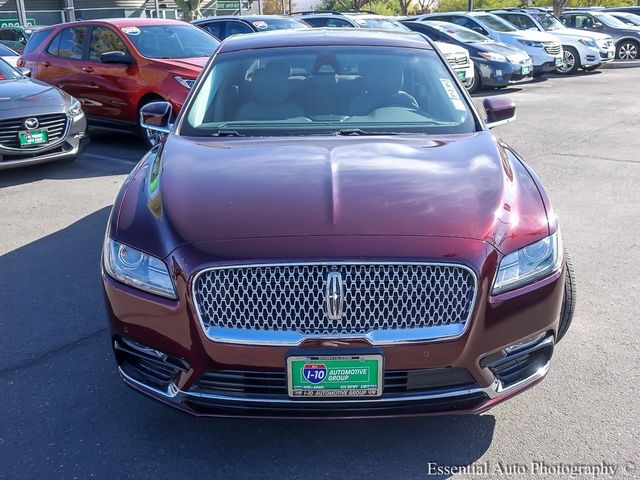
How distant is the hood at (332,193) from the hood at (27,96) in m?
5.00

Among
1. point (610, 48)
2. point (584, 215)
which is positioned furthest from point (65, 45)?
point (610, 48)

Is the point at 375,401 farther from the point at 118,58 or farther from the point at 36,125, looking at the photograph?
the point at 118,58

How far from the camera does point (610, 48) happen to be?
2048cm

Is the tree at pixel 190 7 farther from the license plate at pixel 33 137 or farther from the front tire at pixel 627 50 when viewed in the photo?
the license plate at pixel 33 137

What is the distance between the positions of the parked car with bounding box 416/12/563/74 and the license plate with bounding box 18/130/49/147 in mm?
13069

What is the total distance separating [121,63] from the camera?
9727 mm

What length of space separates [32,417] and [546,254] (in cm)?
244

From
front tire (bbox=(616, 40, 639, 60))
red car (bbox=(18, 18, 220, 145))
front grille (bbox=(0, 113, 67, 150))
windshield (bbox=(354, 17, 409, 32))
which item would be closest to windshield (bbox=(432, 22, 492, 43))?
windshield (bbox=(354, 17, 409, 32))

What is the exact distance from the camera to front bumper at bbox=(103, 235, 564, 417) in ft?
8.87

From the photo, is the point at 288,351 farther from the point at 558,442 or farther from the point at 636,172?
the point at 636,172

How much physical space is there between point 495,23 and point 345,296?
18.3 m

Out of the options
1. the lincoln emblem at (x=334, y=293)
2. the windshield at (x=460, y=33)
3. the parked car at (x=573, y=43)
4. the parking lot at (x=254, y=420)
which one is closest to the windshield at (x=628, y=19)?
the parked car at (x=573, y=43)

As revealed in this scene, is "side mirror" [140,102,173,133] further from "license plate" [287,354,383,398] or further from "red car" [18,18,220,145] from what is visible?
"red car" [18,18,220,145]

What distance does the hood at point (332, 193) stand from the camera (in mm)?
2846
